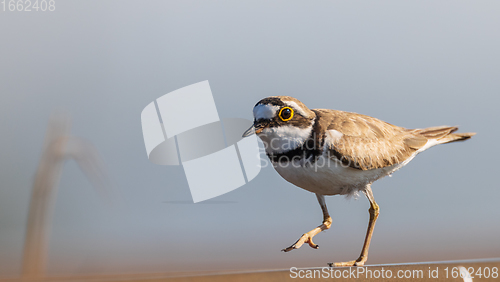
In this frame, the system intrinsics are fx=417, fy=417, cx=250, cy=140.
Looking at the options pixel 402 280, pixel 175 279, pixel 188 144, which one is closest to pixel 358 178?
pixel 402 280

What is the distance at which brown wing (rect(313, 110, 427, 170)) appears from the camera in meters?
4.00

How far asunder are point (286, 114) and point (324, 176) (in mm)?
672

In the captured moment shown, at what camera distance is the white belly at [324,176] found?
3.83m

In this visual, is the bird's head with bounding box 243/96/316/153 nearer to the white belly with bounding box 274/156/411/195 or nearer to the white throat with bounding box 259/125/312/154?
the white throat with bounding box 259/125/312/154

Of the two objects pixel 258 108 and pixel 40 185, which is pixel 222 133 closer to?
pixel 258 108

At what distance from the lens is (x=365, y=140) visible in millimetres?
4348

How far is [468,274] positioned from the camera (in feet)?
9.00

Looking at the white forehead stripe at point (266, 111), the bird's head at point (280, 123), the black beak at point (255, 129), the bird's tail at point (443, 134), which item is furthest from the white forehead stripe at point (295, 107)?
the bird's tail at point (443, 134)

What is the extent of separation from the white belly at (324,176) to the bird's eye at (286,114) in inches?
16.5

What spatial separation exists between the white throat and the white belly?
17 cm

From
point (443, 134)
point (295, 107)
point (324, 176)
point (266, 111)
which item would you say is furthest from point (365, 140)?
point (443, 134)

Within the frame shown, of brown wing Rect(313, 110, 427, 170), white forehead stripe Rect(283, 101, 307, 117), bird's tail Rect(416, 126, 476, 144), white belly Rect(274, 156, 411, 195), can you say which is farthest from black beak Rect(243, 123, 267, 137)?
bird's tail Rect(416, 126, 476, 144)

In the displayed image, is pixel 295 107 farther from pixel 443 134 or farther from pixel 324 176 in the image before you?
pixel 443 134

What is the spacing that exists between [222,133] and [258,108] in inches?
34.5
